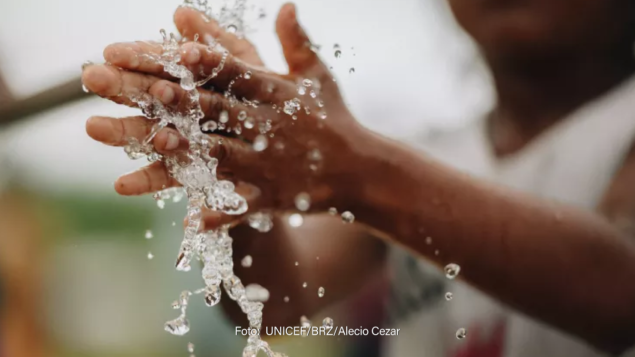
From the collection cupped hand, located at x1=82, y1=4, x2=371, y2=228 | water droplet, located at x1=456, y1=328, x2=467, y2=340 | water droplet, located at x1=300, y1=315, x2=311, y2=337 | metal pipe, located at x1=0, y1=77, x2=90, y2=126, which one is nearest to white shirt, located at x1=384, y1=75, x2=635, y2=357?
water droplet, located at x1=456, y1=328, x2=467, y2=340

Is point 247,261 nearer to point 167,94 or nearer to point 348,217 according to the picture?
point 348,217

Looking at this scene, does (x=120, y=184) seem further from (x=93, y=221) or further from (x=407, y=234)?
(x=93, y=221)

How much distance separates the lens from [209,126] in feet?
1.25

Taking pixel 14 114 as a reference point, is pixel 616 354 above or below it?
below

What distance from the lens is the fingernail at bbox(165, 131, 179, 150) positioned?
36 cm

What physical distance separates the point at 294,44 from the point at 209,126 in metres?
0.11

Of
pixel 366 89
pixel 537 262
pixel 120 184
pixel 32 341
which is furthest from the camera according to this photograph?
pixel 32 341

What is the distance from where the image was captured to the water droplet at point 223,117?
1.24ft

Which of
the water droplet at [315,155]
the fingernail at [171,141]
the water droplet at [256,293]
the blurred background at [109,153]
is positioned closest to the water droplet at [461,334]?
the blurred background at [109,153]

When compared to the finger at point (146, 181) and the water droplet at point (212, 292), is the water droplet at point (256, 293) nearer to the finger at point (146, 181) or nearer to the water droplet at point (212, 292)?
the water droplet at point (212, 292)

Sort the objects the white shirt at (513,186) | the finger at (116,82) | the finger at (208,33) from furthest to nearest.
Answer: the white shirt at (513,186) < the finger at (208,33) < the finger at (116,82)

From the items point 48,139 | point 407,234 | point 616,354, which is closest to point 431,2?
point 407,234

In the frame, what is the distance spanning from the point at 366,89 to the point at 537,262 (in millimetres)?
308

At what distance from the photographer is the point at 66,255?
0.87 metres
